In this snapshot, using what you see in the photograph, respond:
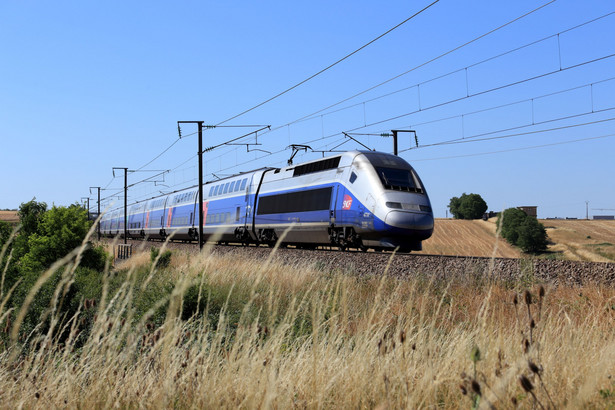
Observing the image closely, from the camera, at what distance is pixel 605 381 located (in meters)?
3.89

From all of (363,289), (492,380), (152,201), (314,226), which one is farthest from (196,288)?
(152,201)

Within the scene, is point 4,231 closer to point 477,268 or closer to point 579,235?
point 477,268

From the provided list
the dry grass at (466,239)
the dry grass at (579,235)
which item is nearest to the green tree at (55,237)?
the dry grass at (466,239)

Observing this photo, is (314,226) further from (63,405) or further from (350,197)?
(63,405)

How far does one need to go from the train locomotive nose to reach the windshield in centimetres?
97

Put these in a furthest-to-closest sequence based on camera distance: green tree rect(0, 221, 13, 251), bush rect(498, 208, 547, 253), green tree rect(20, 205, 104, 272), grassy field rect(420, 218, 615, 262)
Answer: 1. bush rect(498, 208, 547, 253)
2. grassy field rect(420, 218, 615, 262)
3. green tree rect(20, 205, 104, 272)
4. green tree rect(0, 221, 13, 251)

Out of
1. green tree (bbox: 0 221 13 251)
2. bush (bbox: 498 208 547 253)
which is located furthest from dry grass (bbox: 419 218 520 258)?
green tree (bbox: 0 221 13 251)

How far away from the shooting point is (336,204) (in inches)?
766

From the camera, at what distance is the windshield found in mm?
17742

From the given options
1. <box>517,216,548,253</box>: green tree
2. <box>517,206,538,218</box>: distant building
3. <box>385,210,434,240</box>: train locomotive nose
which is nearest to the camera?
<box>385,210,434,240</box>: train locomotive nose

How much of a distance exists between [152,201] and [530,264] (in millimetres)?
42803

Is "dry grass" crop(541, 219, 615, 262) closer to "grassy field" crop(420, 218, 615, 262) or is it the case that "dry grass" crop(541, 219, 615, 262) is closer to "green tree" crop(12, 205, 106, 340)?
"grassy field" crop(420, 218, 615, 262)

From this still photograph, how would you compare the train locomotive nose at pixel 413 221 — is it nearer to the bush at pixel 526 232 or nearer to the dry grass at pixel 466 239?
the dry grass at pixel 466 239

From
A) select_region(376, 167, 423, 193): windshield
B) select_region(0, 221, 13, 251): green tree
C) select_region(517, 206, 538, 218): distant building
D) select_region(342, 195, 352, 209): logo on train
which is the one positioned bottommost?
select_region(0, 221, 13, 251): green tree
